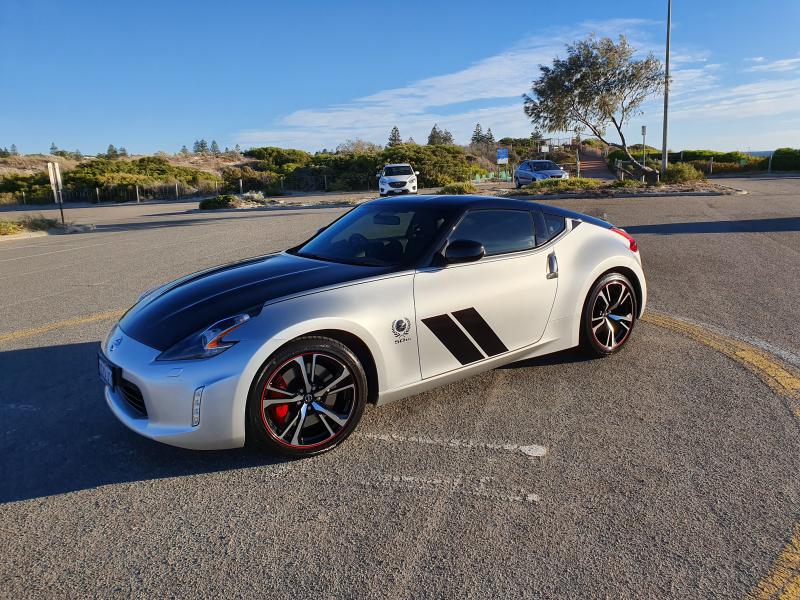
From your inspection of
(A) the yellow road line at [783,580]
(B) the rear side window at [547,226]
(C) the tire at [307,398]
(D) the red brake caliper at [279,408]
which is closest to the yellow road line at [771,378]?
(A) the yellow road line at [783,580]

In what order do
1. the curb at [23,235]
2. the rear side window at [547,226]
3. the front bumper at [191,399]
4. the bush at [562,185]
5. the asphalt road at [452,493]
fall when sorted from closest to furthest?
1. the asphalt road at [452,493]
2. the front bumper at [191,399]
3. the rear side window at [547,226]
4. the curb at [23,235]
5. the bush at [562,185]

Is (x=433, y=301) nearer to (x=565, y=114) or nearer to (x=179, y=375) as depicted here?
(x=179, y=375)

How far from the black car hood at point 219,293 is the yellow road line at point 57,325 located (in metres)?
2.81

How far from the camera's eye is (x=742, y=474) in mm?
3166

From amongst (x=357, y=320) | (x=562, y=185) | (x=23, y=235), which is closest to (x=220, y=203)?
(x=23, y=235)

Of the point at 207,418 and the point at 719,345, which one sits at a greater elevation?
the point at 207,418

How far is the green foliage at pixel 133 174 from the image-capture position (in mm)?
47263

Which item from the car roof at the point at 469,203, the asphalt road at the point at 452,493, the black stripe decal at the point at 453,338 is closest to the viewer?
the asphalt road at the point at 452,493

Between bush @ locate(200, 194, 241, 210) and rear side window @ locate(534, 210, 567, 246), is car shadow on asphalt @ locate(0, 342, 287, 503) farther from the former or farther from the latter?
bush @ locate(200, 194, 241, 210)

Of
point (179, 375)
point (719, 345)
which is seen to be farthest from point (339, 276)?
point (719, 345)

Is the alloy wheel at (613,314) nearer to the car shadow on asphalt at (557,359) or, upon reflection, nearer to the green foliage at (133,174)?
the car shadow on asphalt at (557,359)

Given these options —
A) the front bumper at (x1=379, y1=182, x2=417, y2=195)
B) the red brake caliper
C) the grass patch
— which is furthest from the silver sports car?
the front bumper at (x1=379, y1=182, x2=417, y2=195)

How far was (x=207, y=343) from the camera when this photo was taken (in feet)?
10.6

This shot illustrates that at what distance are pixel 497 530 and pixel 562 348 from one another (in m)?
2.23
